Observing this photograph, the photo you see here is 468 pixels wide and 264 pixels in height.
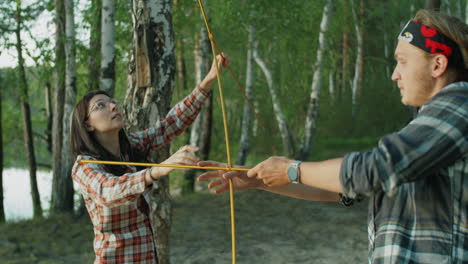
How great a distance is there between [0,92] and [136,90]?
8882mm

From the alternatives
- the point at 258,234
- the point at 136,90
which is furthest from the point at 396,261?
the point at 258,234

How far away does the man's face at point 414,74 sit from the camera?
1370 mm

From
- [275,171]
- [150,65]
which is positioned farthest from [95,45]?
[275,171]

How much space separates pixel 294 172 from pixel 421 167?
1.19 feet

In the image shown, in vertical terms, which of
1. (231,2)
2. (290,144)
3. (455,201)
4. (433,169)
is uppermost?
(231,2)

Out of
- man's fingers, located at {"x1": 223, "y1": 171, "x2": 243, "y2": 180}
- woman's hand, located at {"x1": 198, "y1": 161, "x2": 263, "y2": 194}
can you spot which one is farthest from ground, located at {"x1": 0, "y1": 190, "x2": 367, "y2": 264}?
man's fingers, located at {"x1": 223, "y1": 171, "x2": 243, "y2": 180}

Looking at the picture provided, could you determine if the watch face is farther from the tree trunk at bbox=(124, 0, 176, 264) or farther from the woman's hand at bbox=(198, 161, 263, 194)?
the tree trunk at bbox=(124, 0, 176, 264)

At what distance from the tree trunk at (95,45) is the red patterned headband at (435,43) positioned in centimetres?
604

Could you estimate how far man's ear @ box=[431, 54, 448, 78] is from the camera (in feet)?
4.40

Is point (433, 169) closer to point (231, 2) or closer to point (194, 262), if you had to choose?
point (194, 262)

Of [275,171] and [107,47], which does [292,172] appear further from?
[107,47]

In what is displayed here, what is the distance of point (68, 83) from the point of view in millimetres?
7023

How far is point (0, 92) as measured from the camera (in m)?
10.9

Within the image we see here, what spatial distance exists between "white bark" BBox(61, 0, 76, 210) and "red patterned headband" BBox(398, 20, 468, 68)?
19.9 ft
